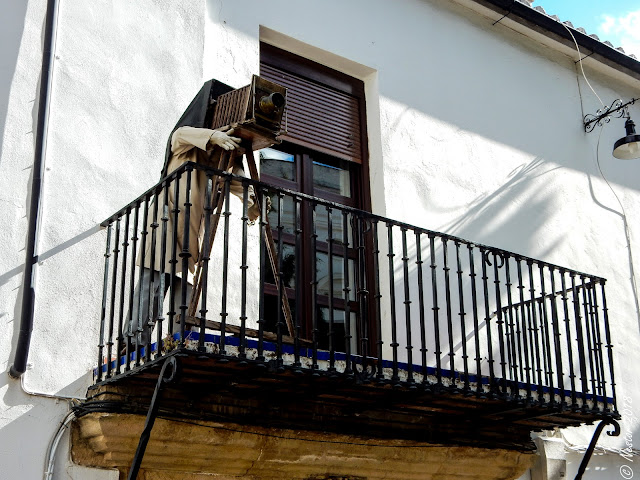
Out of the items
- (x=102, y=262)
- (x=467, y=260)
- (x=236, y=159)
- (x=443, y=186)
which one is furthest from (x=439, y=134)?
(x=102, y=262)

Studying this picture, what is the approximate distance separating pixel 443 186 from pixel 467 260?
667mm

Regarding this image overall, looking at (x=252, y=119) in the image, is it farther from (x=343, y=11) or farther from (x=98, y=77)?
(x=343, y=11)

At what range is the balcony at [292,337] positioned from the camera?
5.32 m

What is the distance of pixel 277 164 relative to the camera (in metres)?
7.53

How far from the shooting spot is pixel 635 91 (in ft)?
34.2

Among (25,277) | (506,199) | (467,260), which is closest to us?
(25,277)

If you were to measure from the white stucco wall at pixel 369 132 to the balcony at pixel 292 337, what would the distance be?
0.97 feet

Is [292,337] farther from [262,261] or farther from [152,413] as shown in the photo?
[152,413]

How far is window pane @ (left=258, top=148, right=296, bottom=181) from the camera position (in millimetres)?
7453

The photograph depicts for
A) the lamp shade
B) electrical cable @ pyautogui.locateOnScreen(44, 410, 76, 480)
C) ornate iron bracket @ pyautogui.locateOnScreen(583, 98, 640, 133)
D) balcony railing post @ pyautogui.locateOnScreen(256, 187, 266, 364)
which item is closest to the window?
balcony railing post @ pyautogui.locateOnScreen(256, 187, 266, 364)

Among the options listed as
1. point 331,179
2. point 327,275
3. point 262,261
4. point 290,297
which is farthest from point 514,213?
point 262,261

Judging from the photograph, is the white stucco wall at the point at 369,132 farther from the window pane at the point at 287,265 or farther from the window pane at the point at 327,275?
Answer: the window pane at the point at 287,265

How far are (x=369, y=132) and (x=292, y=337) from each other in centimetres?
276

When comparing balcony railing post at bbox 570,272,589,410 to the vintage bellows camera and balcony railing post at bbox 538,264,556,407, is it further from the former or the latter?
the vintage bellows camera
